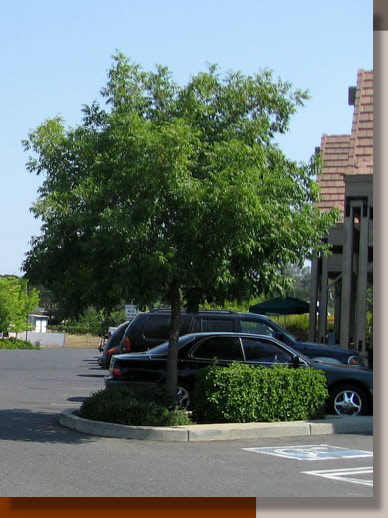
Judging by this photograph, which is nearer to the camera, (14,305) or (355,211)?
(355,211)

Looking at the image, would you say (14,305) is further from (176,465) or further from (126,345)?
(176,465)

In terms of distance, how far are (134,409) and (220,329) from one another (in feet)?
21.0

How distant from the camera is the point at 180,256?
1246 centimetres

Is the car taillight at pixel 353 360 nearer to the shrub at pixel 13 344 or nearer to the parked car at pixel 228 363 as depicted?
the parked car at pixel 228 363

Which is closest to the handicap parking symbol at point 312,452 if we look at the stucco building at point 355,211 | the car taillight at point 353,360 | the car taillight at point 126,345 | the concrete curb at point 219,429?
the concrete curb at point 219,429

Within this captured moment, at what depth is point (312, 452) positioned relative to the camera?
11.6 metres

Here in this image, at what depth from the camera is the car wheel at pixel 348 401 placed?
600 inches

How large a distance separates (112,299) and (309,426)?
3.65m

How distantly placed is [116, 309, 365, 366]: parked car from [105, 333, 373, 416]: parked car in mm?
2454

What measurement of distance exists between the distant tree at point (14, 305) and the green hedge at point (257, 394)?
53.2m

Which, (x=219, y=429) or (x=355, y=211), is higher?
(x=355, y=211)

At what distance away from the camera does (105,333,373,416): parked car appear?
48.5 ft

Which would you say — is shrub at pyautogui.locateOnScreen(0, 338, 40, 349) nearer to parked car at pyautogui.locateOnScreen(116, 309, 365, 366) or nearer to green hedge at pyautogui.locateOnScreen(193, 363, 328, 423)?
parked car at pyautogui.locateOnScreen(116, 309, 365, 366)

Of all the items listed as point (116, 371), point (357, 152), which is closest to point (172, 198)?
point (116, 371)
